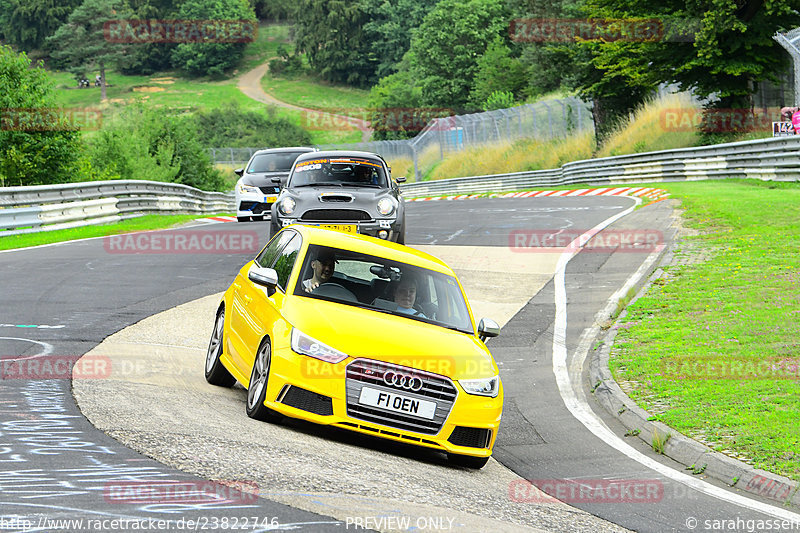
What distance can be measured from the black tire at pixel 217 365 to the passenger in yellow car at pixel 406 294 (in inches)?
71.6

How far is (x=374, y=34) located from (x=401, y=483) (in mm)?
155170

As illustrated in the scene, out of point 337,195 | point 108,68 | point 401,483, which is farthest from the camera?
point 108,68

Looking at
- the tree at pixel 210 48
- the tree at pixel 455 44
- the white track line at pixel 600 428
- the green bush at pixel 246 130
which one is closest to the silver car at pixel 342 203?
the white track line at pixel 600 428

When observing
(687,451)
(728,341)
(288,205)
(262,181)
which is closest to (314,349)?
(687,451)

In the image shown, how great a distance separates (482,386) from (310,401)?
53.3 inches

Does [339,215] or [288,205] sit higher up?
[288,205]

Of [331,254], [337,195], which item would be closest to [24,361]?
[331,254]

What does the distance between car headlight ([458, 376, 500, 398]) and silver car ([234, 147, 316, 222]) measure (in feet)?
60.7

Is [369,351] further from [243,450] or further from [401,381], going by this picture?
[243,450]

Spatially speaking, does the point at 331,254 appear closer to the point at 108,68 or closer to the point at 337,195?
the point at 337,195

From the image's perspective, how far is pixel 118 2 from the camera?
537 feet

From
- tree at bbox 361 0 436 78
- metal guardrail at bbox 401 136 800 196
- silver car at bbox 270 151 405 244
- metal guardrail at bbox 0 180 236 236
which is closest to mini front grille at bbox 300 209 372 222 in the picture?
silver car at bbox 270 151 405 244

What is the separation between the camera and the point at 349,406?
7.43m

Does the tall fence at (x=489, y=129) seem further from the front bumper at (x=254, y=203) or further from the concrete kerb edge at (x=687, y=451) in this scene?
the concrete kerb edge at (x=687, y=451)
